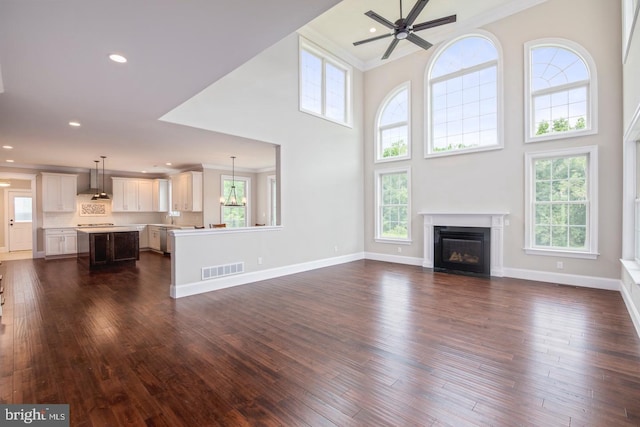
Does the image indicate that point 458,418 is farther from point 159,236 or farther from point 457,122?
point 159,236

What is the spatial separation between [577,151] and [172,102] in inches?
252

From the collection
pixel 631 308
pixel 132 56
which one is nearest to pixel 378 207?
pixel 631 308

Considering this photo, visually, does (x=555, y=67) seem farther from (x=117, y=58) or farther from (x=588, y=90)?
(x=117, y=58)

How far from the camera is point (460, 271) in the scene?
6219mm

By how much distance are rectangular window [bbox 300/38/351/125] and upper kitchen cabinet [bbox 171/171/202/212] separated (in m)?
4.14

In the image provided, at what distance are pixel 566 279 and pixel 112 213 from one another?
1215 centimetres

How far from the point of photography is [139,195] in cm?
1010

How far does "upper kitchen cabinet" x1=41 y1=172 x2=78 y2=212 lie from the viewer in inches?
332

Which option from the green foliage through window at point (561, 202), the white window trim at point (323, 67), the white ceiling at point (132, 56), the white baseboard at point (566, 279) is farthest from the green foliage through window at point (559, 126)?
the white window trim at point (323, 67)

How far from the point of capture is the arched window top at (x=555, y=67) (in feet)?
16.9

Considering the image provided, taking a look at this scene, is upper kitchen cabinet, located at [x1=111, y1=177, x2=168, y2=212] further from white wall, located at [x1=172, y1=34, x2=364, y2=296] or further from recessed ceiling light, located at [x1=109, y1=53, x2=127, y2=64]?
recessed ceiling light, located at [x1=109, y1=53, x2=127, y2=64]

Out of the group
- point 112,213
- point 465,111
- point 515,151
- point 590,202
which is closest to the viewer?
point 590,202

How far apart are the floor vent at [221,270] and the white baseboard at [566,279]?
16.8 feet

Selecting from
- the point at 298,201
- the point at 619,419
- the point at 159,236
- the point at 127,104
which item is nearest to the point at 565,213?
the point at 619,419
